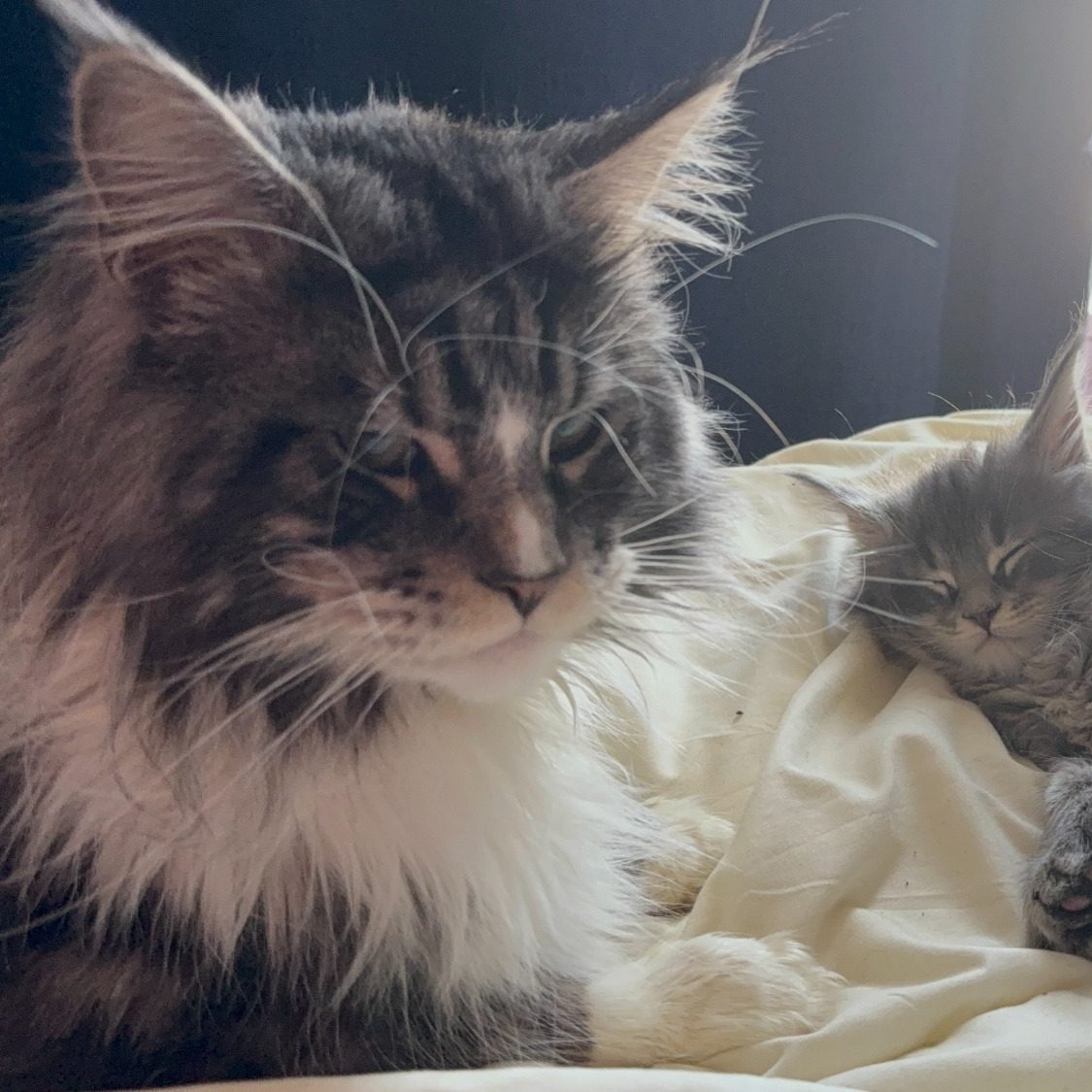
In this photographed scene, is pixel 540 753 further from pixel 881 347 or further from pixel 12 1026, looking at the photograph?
pixel 881 347

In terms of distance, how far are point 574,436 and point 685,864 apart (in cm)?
66

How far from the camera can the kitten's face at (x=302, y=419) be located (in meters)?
0.80

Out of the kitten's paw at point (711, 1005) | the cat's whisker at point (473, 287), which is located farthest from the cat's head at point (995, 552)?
the cat's whisker at point (473, 287)

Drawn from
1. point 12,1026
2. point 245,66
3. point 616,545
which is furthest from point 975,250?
point 12,1026

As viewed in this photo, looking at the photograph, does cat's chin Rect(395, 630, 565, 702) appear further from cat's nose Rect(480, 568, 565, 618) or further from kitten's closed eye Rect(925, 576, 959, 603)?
kitten's closed eye Rect(925, 576, 959, 603)

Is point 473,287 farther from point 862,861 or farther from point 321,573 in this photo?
point 862,861

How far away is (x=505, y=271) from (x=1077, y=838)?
803 millimetres

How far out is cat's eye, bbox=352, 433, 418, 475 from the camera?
81 centimetres

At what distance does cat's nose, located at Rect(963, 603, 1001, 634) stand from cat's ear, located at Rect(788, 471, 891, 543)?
21cm

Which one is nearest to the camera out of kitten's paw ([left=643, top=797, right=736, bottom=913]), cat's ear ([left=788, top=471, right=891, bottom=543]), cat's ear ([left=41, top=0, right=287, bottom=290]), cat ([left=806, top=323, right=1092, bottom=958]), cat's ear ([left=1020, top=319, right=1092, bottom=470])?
cat's ear ([left=41, top=0, right=287, bottom=290])

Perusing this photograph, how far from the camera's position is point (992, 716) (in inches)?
58.9

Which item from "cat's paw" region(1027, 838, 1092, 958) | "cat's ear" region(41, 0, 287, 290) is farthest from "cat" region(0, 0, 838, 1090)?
"cat's paw" region(1027, 838, 1092, 958)

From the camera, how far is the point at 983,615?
152 cm

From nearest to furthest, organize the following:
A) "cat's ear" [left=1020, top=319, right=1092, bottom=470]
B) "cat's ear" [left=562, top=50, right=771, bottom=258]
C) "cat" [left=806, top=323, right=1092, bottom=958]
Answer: "cat's ear" [left=562, top=50, right=771, bottom=258], "cat" [left=806, top=323, right=1092, bottom=958], "cat's ear" [left=1020, top=319, right=1092, bottom=470]
